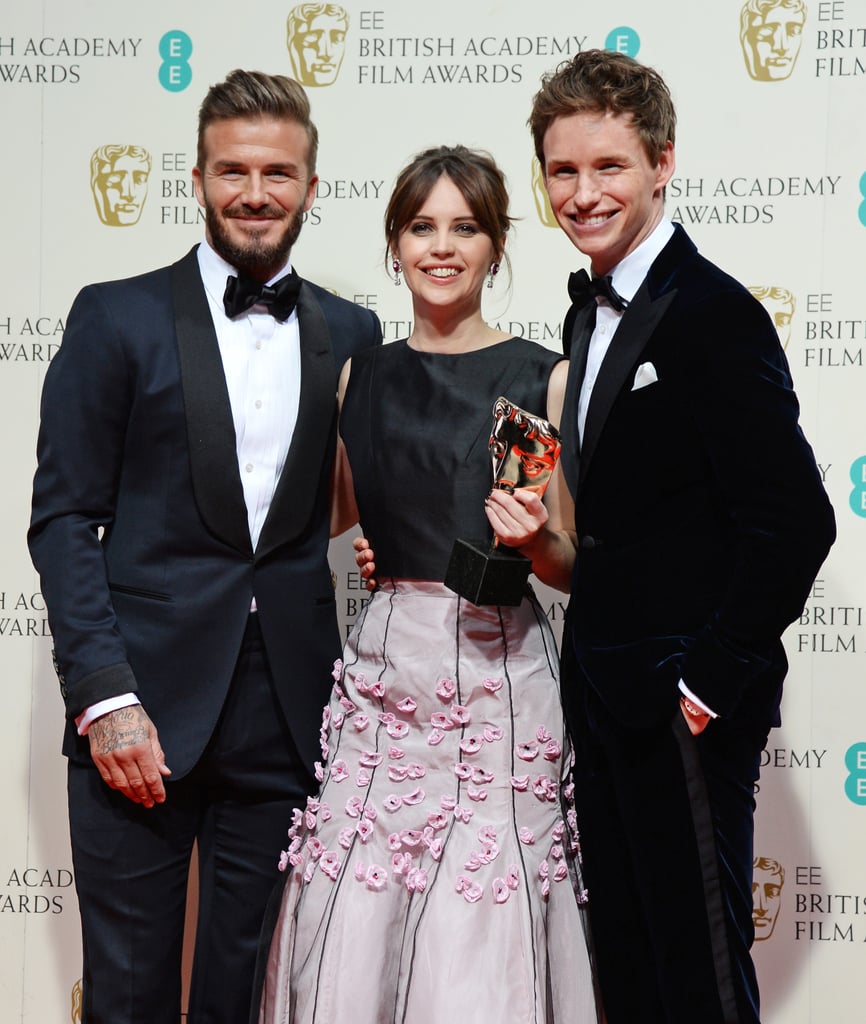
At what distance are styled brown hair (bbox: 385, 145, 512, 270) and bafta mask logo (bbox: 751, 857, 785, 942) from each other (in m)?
1.80

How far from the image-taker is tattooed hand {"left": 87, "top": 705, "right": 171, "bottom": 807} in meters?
2.13

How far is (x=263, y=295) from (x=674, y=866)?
1289mm

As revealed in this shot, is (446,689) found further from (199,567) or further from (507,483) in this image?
(199,567)

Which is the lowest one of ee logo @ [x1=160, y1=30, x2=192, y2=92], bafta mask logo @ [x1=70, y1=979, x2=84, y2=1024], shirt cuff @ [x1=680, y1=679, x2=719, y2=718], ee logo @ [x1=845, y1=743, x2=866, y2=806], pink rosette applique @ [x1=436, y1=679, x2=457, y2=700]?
bafta mask logo @ [x1=70, y1=979, x2=84, y2=1024]

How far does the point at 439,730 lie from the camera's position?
Answer: 207 cm

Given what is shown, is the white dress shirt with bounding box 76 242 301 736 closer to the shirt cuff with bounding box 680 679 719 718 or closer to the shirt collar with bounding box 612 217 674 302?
the shirt collar with bounding box 612 217 674 302

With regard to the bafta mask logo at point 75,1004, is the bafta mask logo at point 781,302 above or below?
above

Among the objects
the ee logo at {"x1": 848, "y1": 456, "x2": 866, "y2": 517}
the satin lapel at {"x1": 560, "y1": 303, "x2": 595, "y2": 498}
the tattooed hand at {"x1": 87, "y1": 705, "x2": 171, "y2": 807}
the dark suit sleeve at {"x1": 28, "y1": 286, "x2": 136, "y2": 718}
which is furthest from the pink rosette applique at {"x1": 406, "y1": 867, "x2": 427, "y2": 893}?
the ee logo at {"x1": 848, "y1": 456, "x2": 866, "y2": 517}

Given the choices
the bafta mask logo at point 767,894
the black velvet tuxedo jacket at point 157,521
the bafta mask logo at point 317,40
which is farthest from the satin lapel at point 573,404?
the bafta mask logo at point 767,894

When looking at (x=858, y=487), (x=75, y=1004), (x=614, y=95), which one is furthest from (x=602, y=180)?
(x=75, y=1004)

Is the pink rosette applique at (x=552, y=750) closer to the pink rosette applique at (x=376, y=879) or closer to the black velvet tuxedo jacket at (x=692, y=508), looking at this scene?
the black velvet tuxedo jacket at (x=692, y=508)

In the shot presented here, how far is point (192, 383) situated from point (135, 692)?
22.8 inches

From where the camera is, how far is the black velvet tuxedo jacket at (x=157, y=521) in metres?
2.18

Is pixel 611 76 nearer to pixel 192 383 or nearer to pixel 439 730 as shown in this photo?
pixel 192 383
